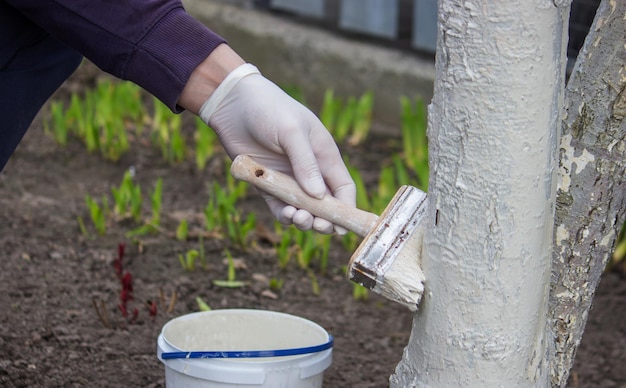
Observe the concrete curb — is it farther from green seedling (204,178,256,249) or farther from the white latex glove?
the white latex glove

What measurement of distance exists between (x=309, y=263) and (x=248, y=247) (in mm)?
181

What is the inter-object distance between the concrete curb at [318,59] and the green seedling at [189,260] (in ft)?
5.23

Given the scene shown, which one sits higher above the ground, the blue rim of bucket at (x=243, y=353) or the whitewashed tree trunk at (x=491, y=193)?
the whitewashed tree trunk at (x=491, y=193)

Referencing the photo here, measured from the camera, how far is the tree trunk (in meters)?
1.48

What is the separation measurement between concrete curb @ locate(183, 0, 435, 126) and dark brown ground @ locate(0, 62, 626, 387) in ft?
3.44

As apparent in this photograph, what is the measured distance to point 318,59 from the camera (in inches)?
157

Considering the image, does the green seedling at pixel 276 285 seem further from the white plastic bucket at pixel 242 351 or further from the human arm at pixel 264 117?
the human arm at pixel 264 117

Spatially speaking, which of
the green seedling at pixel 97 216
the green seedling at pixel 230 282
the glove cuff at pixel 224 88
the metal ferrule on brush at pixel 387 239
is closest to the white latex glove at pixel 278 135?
the glove cuff at pixel 224 88

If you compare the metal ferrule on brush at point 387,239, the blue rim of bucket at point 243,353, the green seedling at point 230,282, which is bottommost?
the green seedling at point 230,282

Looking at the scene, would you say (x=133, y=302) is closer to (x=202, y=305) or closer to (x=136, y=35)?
(x=202, y=305)

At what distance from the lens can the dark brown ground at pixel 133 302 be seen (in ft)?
6.35

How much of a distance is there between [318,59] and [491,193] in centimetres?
278

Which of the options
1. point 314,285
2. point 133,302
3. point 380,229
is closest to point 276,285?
point 314,285

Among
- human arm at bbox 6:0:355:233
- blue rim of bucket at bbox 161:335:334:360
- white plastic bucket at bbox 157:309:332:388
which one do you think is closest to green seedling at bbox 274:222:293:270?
white plastic bucket at bbox 157:309:332:388
